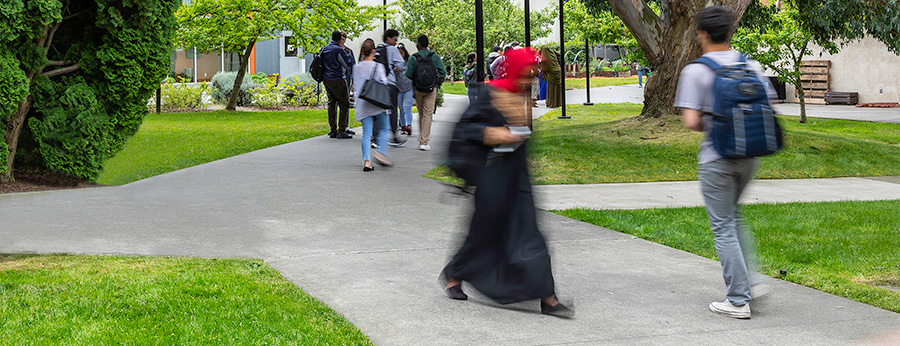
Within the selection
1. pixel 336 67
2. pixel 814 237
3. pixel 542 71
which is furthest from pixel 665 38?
pixel 814 237

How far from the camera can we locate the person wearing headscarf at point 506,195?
4.85 metres

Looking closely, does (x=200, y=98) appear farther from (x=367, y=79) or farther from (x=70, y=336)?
(x=70, y=336)

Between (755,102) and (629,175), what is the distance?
272 inches

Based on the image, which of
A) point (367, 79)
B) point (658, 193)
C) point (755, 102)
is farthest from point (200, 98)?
point (755, 102)

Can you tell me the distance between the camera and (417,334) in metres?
4.57

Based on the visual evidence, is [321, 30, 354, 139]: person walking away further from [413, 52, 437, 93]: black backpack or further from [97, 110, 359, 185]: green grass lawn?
[97, 110, 359, 185]: green grass lawn

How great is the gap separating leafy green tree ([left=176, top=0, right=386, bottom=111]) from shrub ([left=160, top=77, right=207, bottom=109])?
1030 millimetres

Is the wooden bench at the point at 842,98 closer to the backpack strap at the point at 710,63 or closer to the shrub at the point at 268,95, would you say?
the shrub at the point at 268,95

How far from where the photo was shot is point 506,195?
4918 millimetres

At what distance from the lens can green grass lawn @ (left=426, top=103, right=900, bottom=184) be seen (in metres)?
11.6

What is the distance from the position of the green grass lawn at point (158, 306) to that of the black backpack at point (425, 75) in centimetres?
781

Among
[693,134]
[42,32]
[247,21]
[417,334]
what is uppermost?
[247,21]

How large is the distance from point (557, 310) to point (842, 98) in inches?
1072

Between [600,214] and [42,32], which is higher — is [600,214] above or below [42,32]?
below
